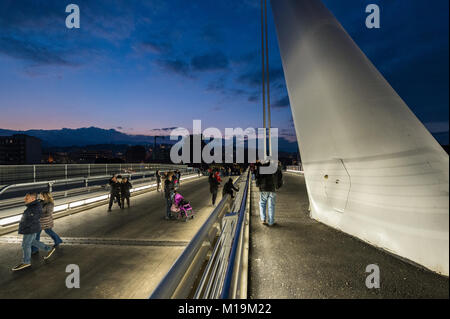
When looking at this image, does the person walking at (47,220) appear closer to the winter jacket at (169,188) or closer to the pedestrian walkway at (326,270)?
the winter jacket at (169,188)

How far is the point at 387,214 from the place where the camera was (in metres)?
3.71

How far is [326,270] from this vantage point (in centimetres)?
333

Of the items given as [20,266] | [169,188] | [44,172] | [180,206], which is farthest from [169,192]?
[44,172]

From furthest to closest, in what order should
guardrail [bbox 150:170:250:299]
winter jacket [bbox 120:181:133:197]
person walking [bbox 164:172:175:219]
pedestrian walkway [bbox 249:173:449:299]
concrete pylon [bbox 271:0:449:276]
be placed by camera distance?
winter jacket [bbox 120:181:133:197], person walking [bbox 164:172:175:219], concrete pylon [bbox 271:0:449:276], pedestrian walkway [bbox 249:173:449:299], guardrail [bbox 150:170:250:299]

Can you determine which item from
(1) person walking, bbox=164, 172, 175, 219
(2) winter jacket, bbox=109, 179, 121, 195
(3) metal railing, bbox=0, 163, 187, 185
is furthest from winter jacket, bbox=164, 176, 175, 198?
(3) metal railing, bbox=0, 163, 187, 185

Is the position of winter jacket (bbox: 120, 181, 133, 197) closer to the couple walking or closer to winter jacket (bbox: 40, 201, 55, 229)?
winter jacket (bbox: 40, 201, 55, 229)

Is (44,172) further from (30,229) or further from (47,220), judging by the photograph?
(30,229)

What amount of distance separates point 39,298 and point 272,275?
356 centimetres

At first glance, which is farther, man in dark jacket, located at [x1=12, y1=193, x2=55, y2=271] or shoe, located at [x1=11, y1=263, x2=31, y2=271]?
man in dark jacket, located at [x1=12, y1=193, x2=55, y2=271]

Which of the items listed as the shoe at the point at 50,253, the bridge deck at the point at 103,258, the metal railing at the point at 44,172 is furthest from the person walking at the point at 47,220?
the metal railing at the point at 44,172

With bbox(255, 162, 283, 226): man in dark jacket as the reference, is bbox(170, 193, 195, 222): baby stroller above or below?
below

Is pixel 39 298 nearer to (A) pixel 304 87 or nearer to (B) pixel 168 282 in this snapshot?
(B) pixel 168 282

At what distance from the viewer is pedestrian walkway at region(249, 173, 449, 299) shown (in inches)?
108

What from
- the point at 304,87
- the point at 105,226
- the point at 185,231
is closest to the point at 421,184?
the point at 304,87
